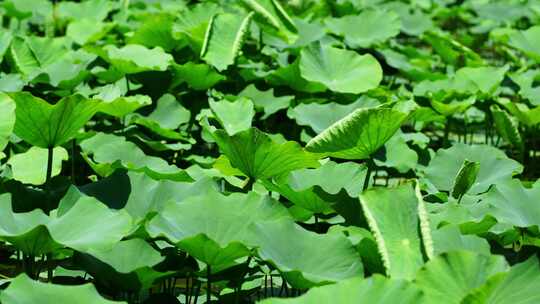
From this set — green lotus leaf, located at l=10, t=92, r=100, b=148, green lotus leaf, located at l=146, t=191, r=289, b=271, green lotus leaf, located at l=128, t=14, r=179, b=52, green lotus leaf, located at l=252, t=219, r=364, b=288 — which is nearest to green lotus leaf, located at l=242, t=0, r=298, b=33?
green lotus leaf, located at l=128, t=14, r=179, b=52

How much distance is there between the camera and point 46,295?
149 cm

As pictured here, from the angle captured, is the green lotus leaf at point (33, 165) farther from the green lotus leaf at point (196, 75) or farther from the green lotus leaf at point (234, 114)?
the green lotus leaf at point (196, 75)

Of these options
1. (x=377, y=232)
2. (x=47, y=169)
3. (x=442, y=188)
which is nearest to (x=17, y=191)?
(x=47, y=169)

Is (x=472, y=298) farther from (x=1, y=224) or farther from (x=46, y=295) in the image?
(x=1, y=224)

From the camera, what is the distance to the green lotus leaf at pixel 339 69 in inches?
124

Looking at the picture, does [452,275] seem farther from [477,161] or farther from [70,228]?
[477,161]

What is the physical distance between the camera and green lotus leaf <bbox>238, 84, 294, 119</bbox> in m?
3.13

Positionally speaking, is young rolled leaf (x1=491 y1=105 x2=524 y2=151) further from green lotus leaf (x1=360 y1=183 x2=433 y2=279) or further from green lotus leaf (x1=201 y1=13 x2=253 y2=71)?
green lotus leaf (x1=360 y1=183 x2=433 y2=279)

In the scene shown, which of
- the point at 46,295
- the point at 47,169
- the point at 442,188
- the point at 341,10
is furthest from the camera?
the point at 341,10

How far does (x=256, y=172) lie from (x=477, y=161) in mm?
644

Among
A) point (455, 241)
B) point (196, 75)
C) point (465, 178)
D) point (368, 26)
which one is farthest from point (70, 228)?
point (368, 26)

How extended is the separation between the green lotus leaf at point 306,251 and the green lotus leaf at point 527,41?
2.30 meters

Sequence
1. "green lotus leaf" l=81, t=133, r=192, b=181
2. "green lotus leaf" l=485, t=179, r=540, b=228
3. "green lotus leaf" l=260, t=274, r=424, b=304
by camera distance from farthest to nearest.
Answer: "green lotus leaf" l=81, t=133, r=192, b=181 < "green lotus leaf" l=485, t=179, r=540, b=228 < "green lotus leaf" l=260, t=274, r=424, b=304

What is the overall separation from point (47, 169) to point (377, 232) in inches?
35.4
